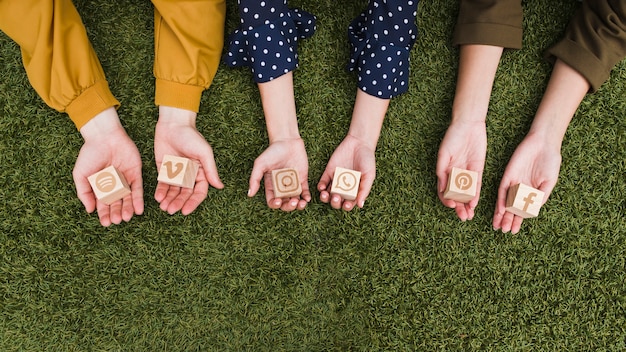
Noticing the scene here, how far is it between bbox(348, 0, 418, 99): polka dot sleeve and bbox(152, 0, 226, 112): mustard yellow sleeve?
1.34 feet

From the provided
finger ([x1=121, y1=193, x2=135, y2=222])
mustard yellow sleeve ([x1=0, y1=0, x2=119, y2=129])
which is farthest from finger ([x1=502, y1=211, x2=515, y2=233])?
mustard yellow sleeve ([x1=0, y1=0, x2=119, y2=129])

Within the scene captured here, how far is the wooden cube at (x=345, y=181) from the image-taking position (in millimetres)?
1295

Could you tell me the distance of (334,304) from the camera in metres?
1.40

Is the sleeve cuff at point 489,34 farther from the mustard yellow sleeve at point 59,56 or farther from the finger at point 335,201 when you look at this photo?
the mustard yellow sleeve at point 59,56

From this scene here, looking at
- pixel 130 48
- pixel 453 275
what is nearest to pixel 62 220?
pixel 130 48

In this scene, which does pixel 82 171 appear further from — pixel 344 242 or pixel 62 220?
pixel 344 242

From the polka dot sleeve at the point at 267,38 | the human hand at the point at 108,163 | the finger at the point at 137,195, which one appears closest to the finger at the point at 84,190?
the human hand at the point at 108,163

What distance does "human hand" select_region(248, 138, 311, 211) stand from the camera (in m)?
1.32

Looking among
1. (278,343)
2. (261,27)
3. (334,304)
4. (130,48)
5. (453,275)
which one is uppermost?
(261,27)

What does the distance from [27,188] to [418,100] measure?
116 centimetres

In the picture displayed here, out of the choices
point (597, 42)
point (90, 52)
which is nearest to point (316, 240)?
point (90, 52)

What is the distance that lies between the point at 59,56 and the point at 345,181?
82 cm

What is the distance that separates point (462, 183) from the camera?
132 cm

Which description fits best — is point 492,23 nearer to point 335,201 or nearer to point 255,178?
point 335,201
